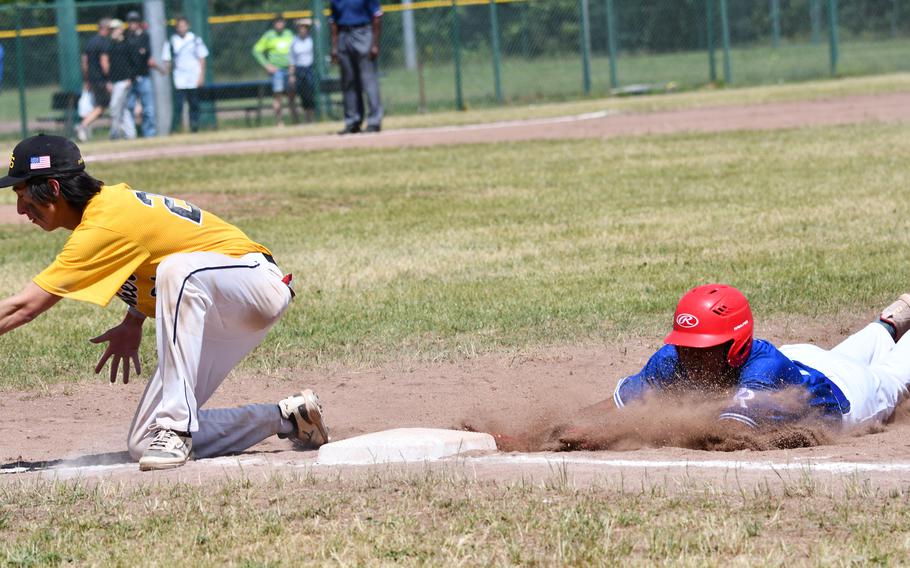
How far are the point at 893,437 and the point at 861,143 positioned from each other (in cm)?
A: 1098

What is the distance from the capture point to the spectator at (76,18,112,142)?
23719 mm

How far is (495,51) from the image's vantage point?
89.9ft

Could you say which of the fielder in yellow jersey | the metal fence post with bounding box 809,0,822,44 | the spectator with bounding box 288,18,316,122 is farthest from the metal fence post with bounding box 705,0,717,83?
the fielder in yellow jersey

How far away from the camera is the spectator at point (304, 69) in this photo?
83.5 feet

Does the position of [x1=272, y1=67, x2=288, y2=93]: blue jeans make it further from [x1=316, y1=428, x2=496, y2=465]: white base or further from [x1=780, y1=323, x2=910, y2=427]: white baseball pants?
[x1=316, y1=428, x2=496, y2=465]: white base

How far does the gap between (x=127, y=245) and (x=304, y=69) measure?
21.0 metres

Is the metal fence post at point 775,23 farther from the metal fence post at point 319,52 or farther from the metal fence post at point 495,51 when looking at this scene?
the metal fence post at point 319,52

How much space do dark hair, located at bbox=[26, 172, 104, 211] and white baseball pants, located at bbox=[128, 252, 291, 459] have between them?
16.0 inches

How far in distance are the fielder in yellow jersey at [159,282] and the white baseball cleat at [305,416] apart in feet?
1.01

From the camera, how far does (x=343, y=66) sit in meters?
20.0

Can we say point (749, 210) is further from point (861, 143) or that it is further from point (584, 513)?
point (584, 513)

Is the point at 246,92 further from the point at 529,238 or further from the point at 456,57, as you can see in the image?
the point at 529,238

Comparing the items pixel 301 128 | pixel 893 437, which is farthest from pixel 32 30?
pixel 893 437

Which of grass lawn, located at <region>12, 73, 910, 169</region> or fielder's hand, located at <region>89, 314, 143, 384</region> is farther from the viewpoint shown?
grass lawn, located at <region>12, 73, 910, 169</region>
